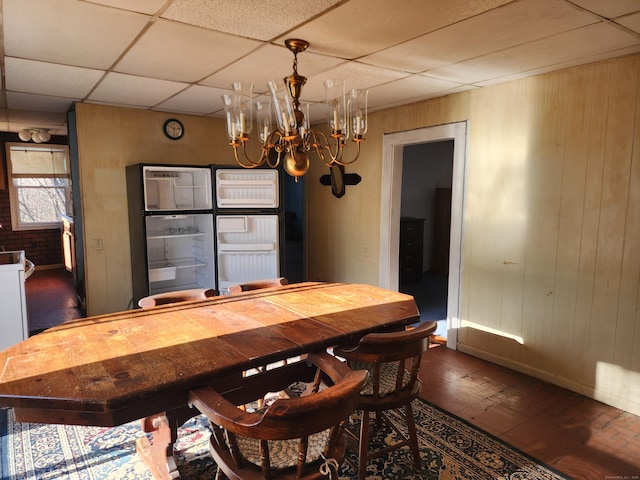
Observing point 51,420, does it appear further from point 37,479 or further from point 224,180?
point 224,180

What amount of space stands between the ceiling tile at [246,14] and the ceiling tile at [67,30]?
0.25 metres

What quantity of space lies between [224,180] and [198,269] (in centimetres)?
113

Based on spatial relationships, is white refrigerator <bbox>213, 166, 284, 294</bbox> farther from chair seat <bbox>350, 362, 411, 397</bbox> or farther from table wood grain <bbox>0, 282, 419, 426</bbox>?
chair seat <bbox>350, 362, 411, 397</bbox>

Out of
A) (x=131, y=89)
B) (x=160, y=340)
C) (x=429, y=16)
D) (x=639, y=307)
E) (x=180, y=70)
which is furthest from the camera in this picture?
(x=131, y=89)

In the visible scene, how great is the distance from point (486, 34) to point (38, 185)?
291 inches

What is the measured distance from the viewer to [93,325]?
1995 millimetres

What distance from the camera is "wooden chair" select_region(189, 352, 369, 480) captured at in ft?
4.02

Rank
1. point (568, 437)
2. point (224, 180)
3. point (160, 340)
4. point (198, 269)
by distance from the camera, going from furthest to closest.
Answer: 1. point (198, 269)
2. point (224, 180)
3. point (568, 437)
4. point (160, 340)

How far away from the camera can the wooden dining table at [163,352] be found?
1.34 meters

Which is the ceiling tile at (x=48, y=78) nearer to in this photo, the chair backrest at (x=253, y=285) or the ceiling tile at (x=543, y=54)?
the chair backrest at (x=253, y=285)

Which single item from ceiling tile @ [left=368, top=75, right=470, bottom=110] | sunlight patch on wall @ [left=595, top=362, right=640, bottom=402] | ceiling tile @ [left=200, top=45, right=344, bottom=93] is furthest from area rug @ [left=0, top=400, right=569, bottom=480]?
ceiling tile @ [left=368, top=75, right=470, bottom=110]

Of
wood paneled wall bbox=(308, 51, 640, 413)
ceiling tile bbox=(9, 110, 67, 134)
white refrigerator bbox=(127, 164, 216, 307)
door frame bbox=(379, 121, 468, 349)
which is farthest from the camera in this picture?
ceiling tile bbox=(9, 110, 67, 134)

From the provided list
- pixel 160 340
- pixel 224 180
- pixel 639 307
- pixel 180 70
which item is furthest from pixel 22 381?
pixel 639 307

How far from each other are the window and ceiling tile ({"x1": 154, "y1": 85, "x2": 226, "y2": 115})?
3632 mm
